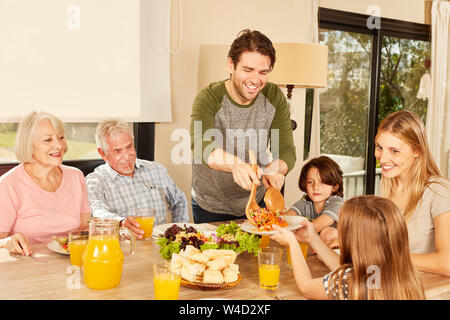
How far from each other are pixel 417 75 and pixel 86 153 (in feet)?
12.1

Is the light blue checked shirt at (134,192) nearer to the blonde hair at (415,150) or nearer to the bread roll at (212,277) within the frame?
the bread roll at (212,277)

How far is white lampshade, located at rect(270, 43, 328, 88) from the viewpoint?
3.32 m

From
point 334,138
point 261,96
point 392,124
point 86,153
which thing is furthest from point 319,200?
point 334,138

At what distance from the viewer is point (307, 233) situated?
164cm

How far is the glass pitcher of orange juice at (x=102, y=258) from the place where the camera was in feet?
4.26

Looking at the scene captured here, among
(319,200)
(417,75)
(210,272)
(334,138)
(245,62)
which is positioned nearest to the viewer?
(210,272)

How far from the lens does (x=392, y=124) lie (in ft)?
5.43

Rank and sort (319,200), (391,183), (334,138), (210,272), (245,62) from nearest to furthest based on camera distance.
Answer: (210,272), (391,183), (245,62), (319,200), (334,138)

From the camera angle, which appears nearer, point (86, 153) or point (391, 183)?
point (391, 183)

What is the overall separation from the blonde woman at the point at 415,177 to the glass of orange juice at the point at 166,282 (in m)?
0.80

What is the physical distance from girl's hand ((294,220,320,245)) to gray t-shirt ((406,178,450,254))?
325 millimetres

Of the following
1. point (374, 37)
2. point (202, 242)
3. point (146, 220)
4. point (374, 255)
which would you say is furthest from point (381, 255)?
point (374, 37)

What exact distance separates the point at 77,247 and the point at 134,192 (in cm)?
101
